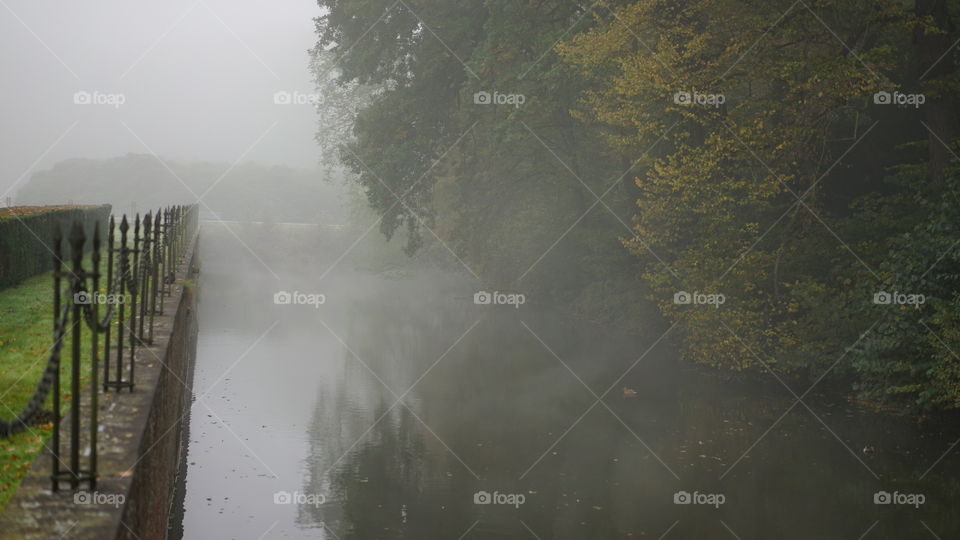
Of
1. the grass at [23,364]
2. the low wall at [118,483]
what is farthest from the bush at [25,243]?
the low wall at [118,483]

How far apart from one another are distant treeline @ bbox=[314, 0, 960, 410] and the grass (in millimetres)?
12214

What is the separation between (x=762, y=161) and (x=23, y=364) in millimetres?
14247

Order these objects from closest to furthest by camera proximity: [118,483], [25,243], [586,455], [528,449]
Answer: [118,483] < [586,455] < [528,449] < [25,243]

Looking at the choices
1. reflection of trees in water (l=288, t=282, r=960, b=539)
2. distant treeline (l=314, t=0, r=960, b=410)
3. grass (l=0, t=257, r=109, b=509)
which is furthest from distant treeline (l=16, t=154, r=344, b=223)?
grass (l=0, t=257, r=109, b=509)

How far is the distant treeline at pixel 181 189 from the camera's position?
69.1 m

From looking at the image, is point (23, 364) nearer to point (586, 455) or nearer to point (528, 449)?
point (528, 449)

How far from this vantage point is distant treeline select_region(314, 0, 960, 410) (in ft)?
50.1

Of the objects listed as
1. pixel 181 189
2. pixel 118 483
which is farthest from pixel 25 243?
pixel 181 189

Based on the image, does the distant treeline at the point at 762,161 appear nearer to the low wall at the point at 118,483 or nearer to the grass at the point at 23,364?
the low wall at the point at 118,483

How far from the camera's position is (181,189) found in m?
73.3

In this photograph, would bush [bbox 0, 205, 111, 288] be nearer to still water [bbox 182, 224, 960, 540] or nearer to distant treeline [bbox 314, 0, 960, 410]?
still water [bbox 182, 224, 960, 540]

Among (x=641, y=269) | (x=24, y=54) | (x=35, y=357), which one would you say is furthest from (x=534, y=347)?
(x=24, y=54)

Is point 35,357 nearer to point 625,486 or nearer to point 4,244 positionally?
point 4,244

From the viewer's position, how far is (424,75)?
26.8m
